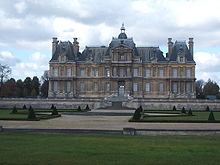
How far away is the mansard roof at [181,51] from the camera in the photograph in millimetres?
53794

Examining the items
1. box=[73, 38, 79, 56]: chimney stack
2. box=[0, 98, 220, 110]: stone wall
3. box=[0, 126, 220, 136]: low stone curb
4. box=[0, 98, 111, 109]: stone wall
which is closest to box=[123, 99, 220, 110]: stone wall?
box=[0, 98, 220, 110]: stone wall

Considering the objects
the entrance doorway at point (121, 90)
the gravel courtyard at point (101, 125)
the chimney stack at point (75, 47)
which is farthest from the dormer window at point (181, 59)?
the gravel courtyard at point (101, 125)

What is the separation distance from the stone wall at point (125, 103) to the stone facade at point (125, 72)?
8690mm

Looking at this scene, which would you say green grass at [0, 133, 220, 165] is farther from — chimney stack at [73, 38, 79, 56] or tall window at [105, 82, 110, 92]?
chimney stack at [73, 38, 79, 56]

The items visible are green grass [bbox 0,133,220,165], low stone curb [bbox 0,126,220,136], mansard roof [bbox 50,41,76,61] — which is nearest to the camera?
green grass [bbox 0,133,220,165]

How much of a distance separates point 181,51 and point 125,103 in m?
12.6

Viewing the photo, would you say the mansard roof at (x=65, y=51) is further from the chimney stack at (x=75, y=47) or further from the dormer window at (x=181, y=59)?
the dormer window at (x=181, y=59)

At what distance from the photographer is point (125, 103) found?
46281 mm

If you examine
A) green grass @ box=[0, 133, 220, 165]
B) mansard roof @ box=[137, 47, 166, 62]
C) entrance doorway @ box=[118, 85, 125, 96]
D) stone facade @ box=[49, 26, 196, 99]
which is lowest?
green grass @ box=[0, 133, 220, 165]

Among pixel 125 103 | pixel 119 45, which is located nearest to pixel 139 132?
pixel 125 103

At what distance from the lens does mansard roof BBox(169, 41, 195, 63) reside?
53.8 meters

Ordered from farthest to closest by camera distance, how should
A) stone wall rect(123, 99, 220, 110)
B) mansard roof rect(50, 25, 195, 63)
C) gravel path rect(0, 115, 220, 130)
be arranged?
mansard roof rect(50, 25, 195, 63), stone wall rect(123, 99, 220, 110), gravel path rect(0, 115, 220, 130)

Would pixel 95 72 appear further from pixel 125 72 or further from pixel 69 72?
pixel 125 72

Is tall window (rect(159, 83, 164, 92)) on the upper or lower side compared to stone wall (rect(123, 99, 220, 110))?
upper
